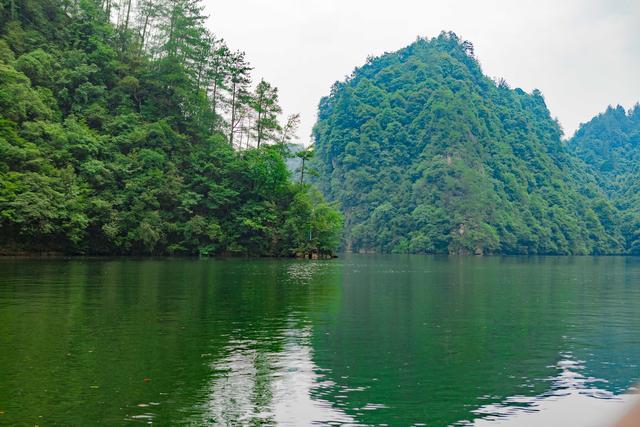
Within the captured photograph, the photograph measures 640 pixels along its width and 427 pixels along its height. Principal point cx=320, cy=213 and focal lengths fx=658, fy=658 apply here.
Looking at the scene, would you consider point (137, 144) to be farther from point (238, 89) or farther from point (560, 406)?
point (560, 406)

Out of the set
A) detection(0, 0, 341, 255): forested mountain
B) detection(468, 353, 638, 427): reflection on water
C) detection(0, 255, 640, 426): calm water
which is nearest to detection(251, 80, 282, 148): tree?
detection(0, 0, 341, 255): forested mountain

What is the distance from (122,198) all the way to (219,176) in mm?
17251

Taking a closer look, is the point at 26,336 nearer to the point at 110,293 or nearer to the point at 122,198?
the point at 110,293

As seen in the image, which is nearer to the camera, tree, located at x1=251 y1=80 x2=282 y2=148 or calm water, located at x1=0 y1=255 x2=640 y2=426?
calm water, located at x1=0 y1=255 x2=640 y2=426

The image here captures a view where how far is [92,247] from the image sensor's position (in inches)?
3310

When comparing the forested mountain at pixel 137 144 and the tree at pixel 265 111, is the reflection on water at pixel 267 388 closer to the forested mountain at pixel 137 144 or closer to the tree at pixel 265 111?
the forested mountain at pixel 137 144

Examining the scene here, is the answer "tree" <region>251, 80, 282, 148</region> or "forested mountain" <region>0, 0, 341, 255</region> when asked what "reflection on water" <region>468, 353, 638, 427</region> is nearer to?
"forested mountain" <region>0, 0, 341, 255</region>

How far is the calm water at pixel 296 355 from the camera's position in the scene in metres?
13.9

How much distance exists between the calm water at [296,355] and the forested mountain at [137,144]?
41.0 m

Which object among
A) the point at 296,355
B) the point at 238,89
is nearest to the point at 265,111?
the point at 238,89

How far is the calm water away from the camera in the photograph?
13.9 m

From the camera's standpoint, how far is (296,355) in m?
20.0

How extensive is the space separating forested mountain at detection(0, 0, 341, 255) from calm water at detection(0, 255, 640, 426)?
41.0 m

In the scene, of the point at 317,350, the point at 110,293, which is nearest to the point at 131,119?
the point at 110,293
